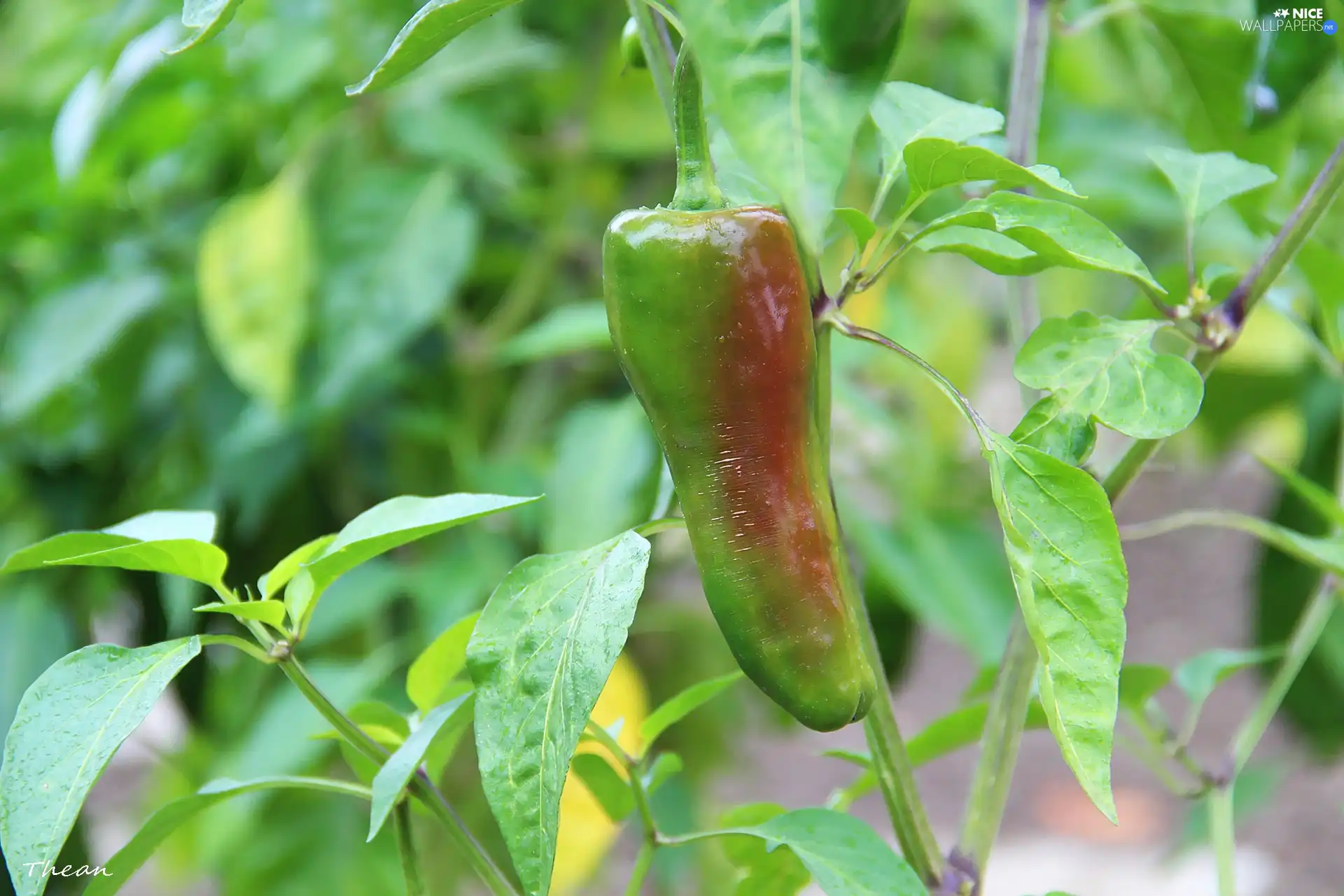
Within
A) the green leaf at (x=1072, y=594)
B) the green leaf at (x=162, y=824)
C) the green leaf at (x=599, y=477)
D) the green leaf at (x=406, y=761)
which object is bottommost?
the green leaf at (x=599, y=477)

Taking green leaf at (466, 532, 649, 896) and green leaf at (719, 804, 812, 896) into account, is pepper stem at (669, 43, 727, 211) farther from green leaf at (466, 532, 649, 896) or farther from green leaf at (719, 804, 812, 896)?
green leaf at (719, 804, 812, 896)

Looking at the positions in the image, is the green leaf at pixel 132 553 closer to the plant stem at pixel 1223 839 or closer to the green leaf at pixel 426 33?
the green leaf at pixel 426 33

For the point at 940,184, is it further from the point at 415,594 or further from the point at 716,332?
the point at 415,594

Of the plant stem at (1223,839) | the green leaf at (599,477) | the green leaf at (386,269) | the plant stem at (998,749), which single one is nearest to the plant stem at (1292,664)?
the plant stem at (1223,839)

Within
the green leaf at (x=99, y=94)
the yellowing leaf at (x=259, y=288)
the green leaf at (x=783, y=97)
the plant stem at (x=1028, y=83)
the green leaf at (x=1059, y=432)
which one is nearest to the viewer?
the green leaf at (x=783, y=97)

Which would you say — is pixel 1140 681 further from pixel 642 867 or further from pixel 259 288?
pixel 259 288

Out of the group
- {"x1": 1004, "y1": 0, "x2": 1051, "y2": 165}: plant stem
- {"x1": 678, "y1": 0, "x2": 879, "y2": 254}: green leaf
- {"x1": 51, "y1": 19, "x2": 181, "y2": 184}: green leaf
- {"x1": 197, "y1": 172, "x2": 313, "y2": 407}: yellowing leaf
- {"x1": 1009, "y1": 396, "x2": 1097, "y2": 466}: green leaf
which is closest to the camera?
{"x1": 678, "y1": 0, "x2": 879, "y2": 254}: green leaf

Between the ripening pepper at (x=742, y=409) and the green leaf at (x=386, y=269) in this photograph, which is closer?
the ripening pepper at (x=742, y=409)

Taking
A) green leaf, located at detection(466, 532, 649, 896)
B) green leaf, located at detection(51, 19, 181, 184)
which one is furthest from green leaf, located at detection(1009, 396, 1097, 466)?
green leaf, located at detection(51, 19, 181, 184)

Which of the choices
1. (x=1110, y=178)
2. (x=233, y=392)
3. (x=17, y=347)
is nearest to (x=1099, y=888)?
(x=1110, y=178)
